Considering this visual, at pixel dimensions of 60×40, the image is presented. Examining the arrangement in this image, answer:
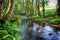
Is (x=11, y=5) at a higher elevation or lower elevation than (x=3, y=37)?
higher

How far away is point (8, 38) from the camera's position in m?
8.32

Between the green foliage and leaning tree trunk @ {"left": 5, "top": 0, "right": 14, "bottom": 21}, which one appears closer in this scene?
the green foliage

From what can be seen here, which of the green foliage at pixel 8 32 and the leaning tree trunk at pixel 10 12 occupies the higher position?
the leaning tree trunk at pixel 10 12

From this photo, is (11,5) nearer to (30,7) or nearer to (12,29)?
(12,29)

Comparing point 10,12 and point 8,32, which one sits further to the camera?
point 10,12

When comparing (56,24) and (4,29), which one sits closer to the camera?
(4,29)

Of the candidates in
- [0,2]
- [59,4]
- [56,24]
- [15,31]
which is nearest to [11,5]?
[0,2]

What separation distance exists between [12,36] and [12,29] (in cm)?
46

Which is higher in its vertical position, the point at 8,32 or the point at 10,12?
the point at 10,12

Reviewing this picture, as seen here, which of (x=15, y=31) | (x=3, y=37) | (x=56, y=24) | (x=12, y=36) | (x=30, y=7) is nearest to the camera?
(x=3, y=37)

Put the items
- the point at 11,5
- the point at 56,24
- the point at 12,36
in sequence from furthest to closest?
the point at 56,24 → the point at 11,5 → the point at 12,36

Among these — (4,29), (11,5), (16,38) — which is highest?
(11,5)

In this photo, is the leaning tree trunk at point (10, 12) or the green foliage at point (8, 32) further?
the leaning tree trunk at point (10, 12)

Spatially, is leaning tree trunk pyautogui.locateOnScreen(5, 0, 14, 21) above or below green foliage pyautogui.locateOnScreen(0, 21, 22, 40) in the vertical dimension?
above
